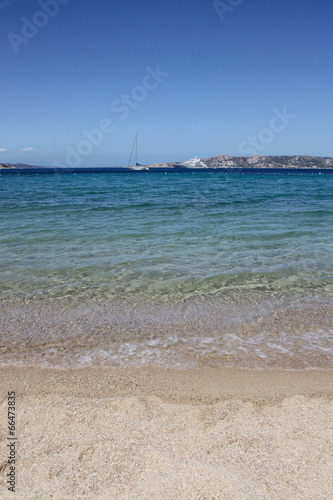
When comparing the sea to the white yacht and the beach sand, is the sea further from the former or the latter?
the white yacht

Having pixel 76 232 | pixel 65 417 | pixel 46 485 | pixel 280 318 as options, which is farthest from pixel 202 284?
pixel 76 232

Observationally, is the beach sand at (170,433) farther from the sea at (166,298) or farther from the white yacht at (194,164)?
the white yacht at (194,164)

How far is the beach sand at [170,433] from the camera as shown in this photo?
2.27m

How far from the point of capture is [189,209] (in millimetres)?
18875

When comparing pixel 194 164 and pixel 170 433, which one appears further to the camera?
pixel 194 164

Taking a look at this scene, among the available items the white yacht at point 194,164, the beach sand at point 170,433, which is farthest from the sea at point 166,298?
the white yacht at point 194,164

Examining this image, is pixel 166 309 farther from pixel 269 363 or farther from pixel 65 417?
pixel 65 417

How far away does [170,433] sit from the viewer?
2.75m

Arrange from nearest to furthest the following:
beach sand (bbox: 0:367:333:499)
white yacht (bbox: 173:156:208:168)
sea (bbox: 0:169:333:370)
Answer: beach sand (bbox: 0:367:333:499) < sea (bbox: 0:169:333:370) < white yacht (bbox: 173:156:208:168)

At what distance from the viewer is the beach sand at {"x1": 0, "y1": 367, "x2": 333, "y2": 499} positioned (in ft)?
7.45

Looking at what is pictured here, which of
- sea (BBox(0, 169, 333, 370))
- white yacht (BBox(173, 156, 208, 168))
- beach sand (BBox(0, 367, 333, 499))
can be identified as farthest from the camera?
white yacht (BBox(173, 156, 208, 168))

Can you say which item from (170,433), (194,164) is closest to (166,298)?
(170,433)

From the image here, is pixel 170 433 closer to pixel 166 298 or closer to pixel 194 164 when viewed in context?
pixel 166 298

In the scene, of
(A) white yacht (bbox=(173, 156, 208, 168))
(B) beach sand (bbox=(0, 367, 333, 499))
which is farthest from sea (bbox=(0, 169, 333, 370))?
(A) white yacht (bbox=(173, 156, 208, 168))
